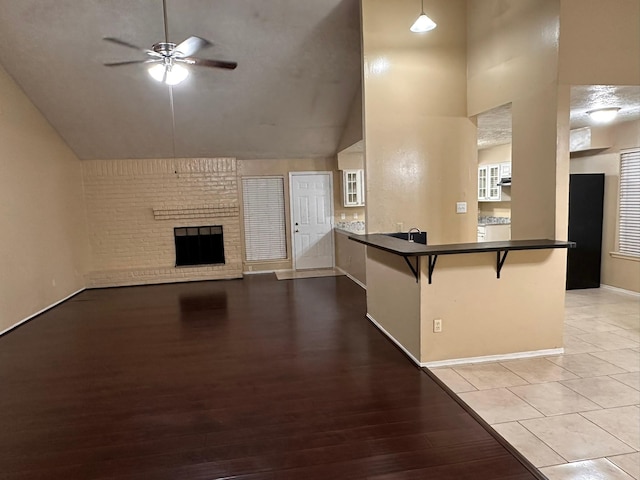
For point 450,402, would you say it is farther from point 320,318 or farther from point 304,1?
point 304,1

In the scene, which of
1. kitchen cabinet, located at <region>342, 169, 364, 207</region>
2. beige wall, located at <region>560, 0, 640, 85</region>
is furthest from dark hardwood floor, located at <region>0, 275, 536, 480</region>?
kitchen cabinet, located at <region>342, 169, 364, 207</region>

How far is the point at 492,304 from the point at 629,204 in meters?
3.51

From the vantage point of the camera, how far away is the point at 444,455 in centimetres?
215

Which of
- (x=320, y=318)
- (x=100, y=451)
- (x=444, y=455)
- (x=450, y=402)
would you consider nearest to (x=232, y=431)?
(x=100, y=451)

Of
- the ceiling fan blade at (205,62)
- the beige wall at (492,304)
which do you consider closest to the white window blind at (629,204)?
the beige wall at (492,304)

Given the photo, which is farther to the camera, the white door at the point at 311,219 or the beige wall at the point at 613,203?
the white door at the point at 311,219

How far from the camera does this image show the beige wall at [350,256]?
618cm

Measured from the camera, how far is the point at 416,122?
4.37 meters

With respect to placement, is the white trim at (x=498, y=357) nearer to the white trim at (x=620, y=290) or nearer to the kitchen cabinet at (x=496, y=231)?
the white trim at (x=620, y=290)

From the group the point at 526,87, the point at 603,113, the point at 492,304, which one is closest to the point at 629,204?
the point at 603,113

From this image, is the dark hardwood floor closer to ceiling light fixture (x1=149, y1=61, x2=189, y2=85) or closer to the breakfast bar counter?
the breakfast bar counter

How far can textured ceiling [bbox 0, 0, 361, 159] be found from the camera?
429 cm

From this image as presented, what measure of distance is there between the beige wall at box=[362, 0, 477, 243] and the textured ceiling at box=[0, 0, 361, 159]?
68cm

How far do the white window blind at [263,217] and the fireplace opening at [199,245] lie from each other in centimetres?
55
